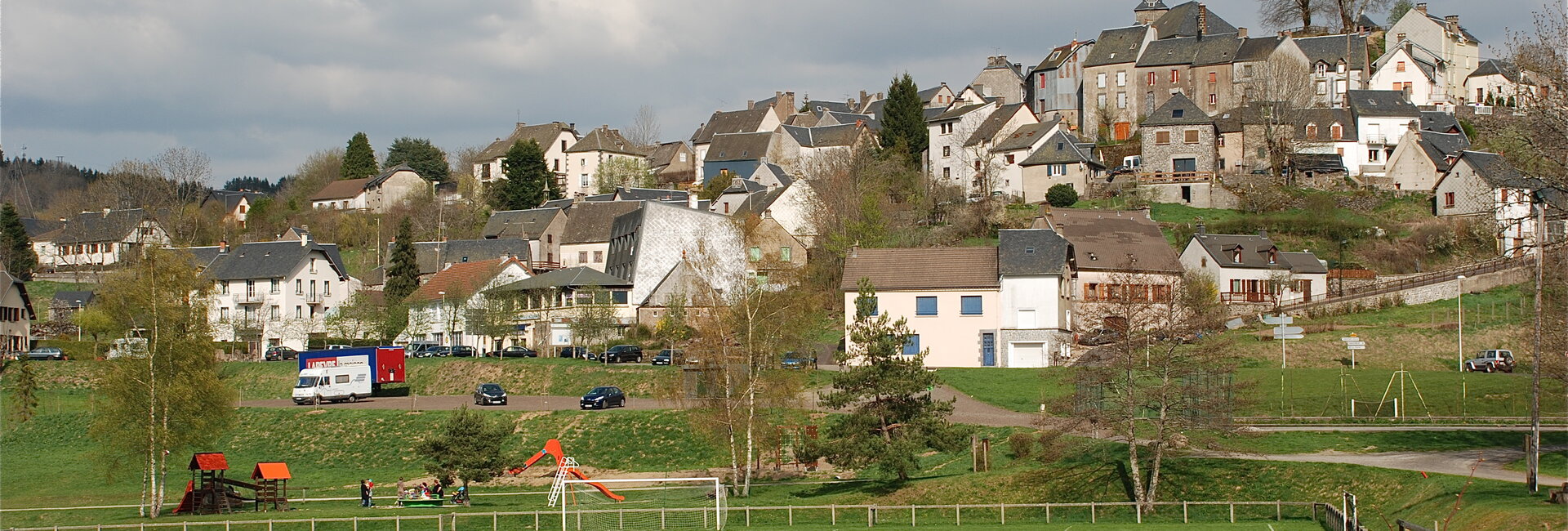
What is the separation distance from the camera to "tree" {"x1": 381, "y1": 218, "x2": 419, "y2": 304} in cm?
7531

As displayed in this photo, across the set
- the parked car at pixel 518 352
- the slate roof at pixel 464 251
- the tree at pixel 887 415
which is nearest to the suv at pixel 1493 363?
the tree at pixel 887 415

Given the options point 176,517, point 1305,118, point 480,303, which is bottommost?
point 176,517

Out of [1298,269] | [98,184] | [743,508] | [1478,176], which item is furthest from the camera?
[98,184]

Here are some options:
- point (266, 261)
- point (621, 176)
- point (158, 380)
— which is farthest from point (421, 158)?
point (158, 380)

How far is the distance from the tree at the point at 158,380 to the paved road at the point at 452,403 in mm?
11656

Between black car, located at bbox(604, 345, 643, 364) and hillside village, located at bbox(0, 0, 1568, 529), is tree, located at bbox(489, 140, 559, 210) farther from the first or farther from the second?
black car, located at bbox(604, 345, 643, 364)

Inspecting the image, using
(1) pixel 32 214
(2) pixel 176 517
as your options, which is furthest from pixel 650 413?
(1) pixel 32 214

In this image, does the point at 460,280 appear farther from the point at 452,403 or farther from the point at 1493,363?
the point at 1493,363

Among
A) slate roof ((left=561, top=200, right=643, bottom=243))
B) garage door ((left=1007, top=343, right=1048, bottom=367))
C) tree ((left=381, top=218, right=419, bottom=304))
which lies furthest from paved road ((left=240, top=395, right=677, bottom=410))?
slate roof ((left=561, top=200, right=643, bottom=243))

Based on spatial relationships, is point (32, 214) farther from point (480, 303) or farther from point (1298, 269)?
point (1298, 269)

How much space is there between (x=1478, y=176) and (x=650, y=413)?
170ft

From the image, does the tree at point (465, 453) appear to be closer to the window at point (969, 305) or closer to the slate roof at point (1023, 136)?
the window at point (969, 305)

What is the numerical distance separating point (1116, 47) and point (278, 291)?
60001 mm

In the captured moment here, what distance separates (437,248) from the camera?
84500 millimetres
